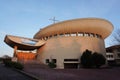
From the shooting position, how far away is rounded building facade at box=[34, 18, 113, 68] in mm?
34250

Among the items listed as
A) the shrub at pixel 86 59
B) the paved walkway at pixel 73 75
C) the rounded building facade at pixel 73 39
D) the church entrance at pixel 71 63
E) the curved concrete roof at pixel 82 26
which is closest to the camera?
the paved walkway at pixel 73 75

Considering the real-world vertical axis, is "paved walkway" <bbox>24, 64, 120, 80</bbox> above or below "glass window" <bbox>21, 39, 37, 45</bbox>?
below

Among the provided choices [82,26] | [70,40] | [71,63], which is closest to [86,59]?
[71,63]

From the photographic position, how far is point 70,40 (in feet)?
115

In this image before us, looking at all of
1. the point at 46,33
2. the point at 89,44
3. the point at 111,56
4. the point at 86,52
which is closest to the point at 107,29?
the point at 89,44

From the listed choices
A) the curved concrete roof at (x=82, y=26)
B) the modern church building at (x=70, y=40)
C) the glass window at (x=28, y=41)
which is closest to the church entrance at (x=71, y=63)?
the modern church building at (x=70, y=40)

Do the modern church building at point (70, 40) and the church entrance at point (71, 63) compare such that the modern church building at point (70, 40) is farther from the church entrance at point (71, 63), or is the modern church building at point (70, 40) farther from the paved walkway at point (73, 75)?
the paved walkway at point (73, 75)

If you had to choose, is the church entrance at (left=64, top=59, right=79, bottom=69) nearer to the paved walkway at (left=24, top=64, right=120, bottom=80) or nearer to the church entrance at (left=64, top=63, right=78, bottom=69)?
the church entrance at (left=64, top=63, right=78, bottom=69)

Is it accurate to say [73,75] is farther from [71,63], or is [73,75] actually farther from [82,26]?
[71,63]

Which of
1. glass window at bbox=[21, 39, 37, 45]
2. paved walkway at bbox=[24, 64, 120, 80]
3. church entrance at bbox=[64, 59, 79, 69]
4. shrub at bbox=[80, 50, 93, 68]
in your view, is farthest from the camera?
glass window at bbox=[21, 39, 37, 45]

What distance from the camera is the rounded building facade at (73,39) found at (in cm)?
3425

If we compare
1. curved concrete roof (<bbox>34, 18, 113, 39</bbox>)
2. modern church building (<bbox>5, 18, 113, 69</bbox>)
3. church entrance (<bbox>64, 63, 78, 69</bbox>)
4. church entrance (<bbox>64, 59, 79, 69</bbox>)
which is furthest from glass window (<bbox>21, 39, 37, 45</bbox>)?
church entrance (<bbox>64, 63, 78, 69</bbox>)

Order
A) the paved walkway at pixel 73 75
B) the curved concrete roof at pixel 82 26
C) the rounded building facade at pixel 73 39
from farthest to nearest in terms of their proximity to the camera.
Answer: the rounded building facade at pixel 73 39
the curved concrete roof at pixel 82 26
the paved walkway at pixel 73 75

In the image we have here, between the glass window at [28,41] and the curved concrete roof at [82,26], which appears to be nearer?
the curved concrete roof at [82,26]
